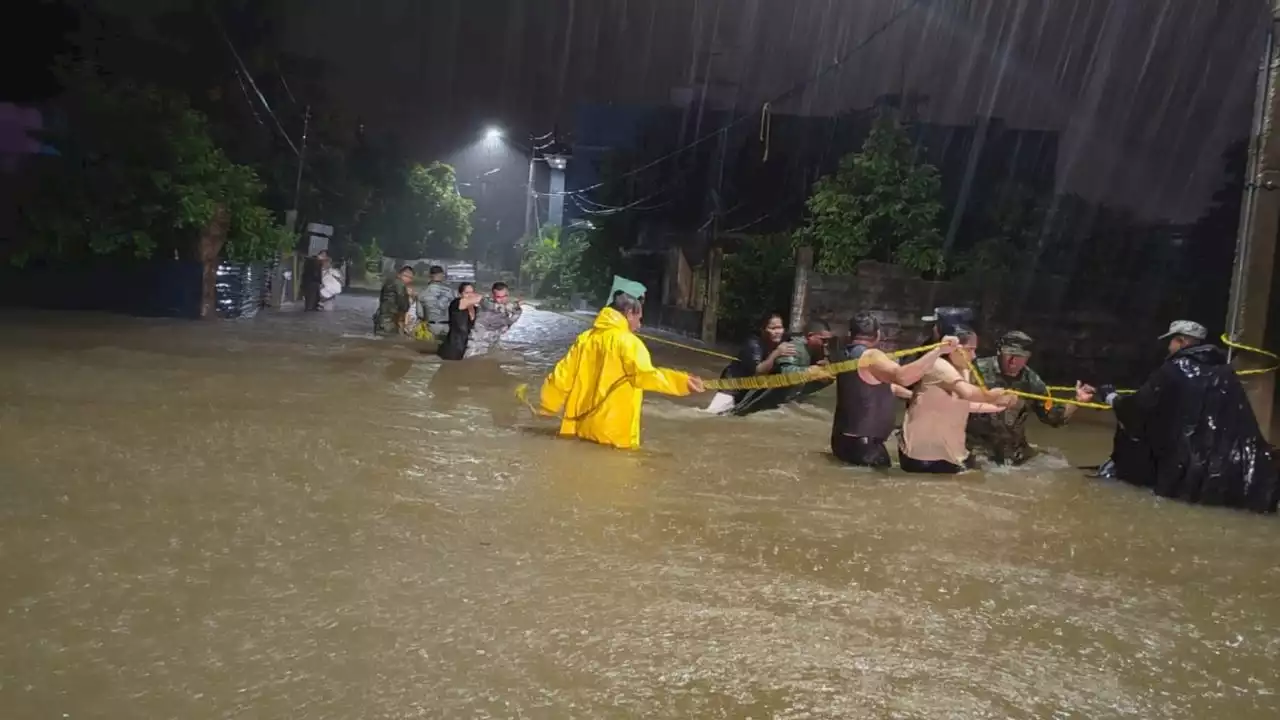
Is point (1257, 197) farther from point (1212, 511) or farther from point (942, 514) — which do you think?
point (942, 514)

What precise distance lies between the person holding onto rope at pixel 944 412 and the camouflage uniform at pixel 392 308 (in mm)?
11533

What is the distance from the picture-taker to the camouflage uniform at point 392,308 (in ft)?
56.7

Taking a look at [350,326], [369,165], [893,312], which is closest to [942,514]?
[893,312]

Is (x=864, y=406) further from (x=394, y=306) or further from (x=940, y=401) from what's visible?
(x=394, y=306)

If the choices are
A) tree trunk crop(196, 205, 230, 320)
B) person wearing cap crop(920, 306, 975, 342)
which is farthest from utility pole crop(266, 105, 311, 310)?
person wearing cap crop(920, 306, 975, 342)

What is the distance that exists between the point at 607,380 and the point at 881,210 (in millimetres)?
9074

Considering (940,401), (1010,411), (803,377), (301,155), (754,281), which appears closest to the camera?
(940,401)

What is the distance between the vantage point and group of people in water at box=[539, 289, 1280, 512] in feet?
22.4

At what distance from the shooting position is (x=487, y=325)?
14.0 metres

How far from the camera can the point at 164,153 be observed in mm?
17734

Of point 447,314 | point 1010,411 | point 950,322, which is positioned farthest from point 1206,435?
point 447,314

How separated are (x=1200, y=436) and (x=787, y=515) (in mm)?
2974

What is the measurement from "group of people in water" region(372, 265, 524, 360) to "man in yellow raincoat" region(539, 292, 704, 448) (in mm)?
5469

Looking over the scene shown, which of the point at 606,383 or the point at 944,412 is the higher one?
the point at 944,412
